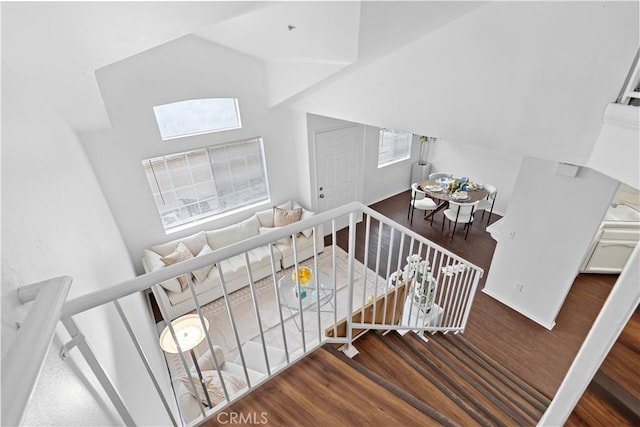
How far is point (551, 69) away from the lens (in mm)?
2018

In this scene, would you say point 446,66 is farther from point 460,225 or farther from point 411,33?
point 460,225

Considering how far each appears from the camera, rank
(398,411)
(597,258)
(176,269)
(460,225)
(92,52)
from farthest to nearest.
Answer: (460,225) → (597,258) → (92,52) → (398,411) → (176,269)

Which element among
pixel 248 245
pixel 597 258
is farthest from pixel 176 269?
pixel 597 258

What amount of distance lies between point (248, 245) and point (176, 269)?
27cm

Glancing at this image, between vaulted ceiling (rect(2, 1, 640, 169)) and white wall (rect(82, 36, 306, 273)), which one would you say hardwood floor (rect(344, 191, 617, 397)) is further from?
white wall (rect(82, 36, 306, 273))

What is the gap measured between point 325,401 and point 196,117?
3.94 m

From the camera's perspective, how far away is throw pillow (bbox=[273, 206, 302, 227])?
4.91 m

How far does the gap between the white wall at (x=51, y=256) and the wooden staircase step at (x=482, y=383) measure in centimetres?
208

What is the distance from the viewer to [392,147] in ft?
22.4

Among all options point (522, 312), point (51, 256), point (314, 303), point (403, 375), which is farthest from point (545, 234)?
point (51, 256)

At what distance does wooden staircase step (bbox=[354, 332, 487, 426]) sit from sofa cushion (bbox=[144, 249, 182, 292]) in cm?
264

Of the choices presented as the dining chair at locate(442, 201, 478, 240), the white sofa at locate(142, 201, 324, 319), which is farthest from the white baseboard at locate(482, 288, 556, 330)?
the white sofa at locate(142, 201, 324, 319)

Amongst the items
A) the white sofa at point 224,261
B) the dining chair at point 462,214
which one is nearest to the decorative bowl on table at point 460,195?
the dining chair at point 462,214

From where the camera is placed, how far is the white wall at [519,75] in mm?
1815
